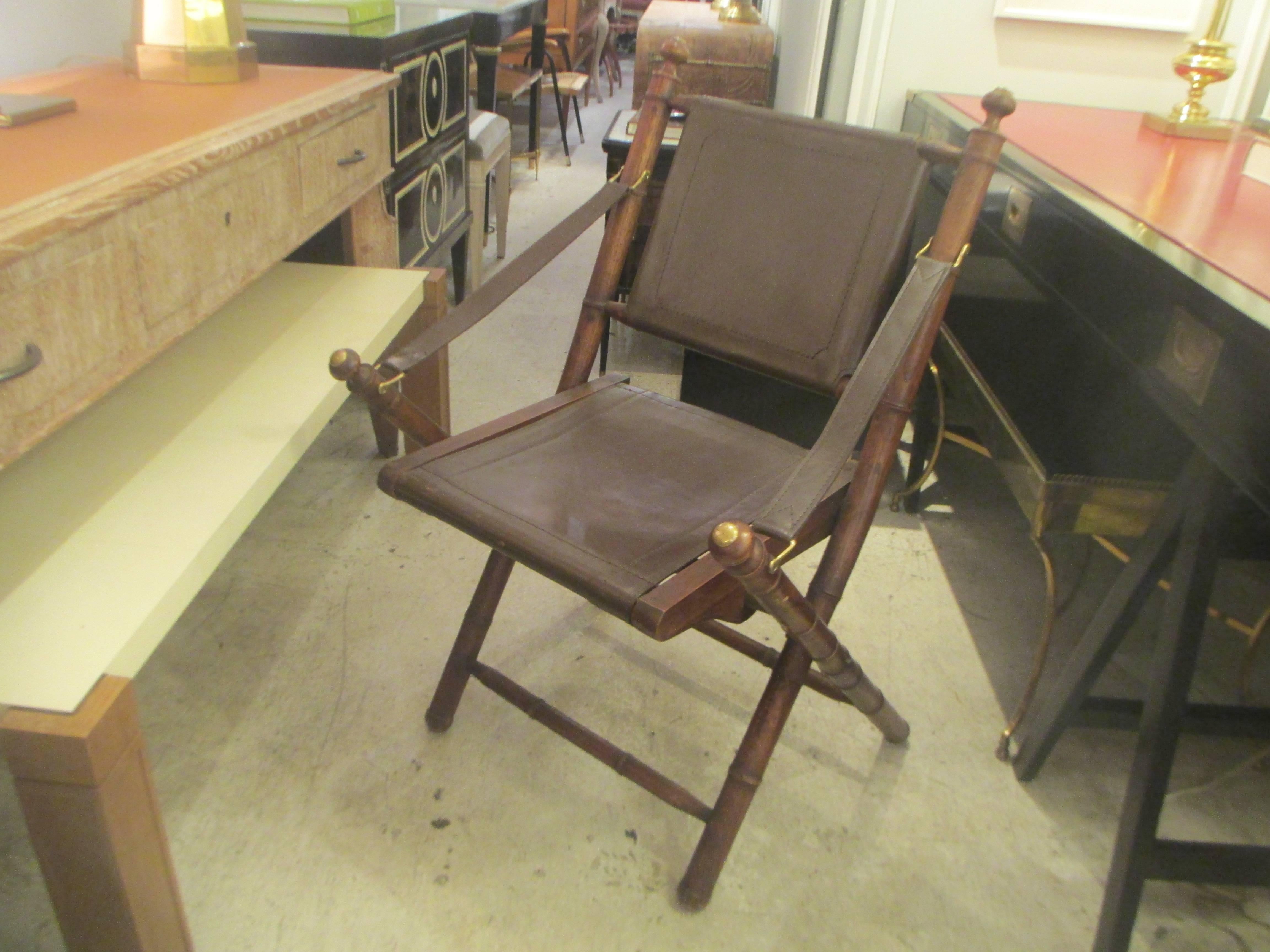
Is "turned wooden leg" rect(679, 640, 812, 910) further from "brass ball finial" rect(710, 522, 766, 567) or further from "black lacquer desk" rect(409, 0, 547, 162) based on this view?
"black lacquer desk" rect(409, 0, 547, 162)

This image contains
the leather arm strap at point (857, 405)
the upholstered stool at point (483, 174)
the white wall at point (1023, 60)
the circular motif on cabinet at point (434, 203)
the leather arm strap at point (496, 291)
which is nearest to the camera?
the leather arm strap at point (857, 405)

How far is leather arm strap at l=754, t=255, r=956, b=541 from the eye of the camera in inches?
33.4

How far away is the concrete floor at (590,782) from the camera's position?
1.11 metres

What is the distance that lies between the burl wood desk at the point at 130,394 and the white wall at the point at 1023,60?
45.0 inches

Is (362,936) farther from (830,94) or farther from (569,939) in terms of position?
(830,94)

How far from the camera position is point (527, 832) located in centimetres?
121

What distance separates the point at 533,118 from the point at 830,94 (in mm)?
2584

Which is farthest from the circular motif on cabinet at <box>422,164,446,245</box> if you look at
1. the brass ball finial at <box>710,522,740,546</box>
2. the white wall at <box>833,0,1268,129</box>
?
the brass ball finial at <box>710,522,740,546</box>

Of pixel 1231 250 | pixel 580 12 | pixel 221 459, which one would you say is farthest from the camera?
pixel 580 12

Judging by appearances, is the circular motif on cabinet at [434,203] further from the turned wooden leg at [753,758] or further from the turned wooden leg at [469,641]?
the turned wooden leg at [753,758]

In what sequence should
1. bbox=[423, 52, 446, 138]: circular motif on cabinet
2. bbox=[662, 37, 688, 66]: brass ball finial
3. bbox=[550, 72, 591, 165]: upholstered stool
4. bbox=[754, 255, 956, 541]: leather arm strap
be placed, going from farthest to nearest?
bbox=[550, 72, 591, 165]: upholstered stool < bbox=[423, 52, 446, 138]: circular motif on cabinet < bbox=[662, 37, 688, 66]: brass ball finial < bbox=[754, 255, 956, 541]: leather arm strap

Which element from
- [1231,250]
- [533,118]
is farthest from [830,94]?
[533,118]

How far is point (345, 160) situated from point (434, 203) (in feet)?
2.56

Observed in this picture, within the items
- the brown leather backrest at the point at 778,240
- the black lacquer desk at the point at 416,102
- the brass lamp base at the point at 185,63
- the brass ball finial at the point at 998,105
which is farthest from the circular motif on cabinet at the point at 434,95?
the brass ball finial at the point at 998,105
